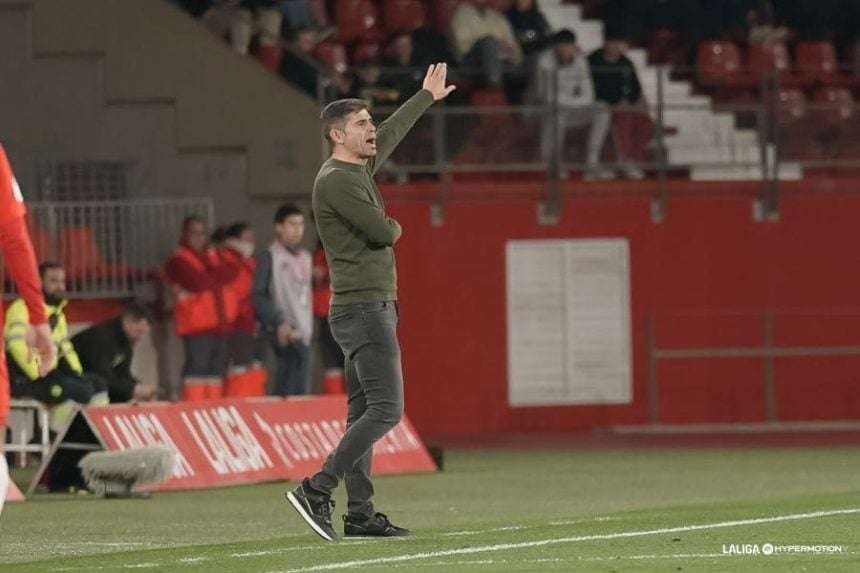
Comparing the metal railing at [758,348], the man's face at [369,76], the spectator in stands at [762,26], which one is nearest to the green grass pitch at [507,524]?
the metal railing at [758,348]

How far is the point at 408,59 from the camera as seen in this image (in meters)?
24.5

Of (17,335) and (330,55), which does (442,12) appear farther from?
(17,335)

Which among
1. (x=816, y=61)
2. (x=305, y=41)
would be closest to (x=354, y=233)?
(x=305, y=41)

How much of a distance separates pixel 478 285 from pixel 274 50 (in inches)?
130

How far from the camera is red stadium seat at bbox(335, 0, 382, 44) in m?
25.4

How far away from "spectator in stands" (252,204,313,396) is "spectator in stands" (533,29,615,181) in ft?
14.3

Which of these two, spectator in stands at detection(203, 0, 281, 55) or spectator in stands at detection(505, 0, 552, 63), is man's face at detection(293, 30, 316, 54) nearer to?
spectator in stands at detection(203, 0, 281, 55)

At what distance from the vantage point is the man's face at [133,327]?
732 inches

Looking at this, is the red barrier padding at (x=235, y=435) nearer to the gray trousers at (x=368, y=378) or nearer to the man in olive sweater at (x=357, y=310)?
the man in olive sweater at (x=357, y=310)

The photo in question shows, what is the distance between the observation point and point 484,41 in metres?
24.6

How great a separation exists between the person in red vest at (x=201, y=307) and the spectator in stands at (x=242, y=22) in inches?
129

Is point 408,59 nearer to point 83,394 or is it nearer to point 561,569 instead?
point 83,394

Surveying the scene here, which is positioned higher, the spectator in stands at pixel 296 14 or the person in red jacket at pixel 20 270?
the spectator in stands at pixel 296 14

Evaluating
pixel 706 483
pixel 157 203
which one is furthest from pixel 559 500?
pixel 157 203
